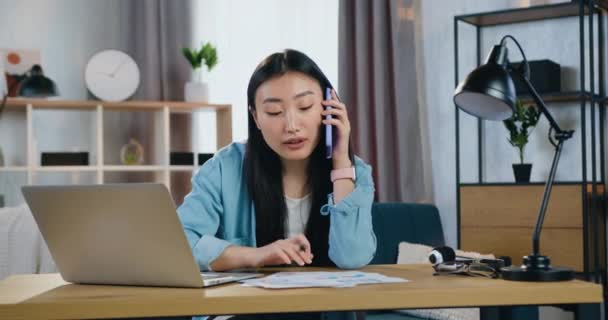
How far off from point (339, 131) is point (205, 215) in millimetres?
348

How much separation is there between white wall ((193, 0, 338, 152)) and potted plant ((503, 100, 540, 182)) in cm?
105

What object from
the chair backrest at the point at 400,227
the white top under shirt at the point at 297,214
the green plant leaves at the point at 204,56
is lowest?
the chair backrest at the point at 400,227

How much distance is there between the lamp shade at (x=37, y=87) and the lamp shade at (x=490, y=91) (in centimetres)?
309

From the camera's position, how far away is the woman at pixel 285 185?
6.18 ft

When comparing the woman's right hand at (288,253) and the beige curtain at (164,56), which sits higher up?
the beige curtain at (164,56)

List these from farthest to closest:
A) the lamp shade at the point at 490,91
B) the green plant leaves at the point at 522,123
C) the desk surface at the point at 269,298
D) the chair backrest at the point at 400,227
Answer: the green plant leaves at the point at 522,123, the chair backrest at the point at 400,227, the lamp shade at the point at 490,91, the desk surface at the point at 269,298

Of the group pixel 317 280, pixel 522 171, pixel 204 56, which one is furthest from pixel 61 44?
pixel 317 280

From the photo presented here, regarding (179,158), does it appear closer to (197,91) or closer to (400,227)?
(197,91)

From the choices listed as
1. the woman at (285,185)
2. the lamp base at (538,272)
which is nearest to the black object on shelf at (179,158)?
the woman at (285,185)

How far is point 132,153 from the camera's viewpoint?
486 cm

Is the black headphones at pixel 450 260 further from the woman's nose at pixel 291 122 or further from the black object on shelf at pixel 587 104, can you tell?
the black object on shelf at pixel 587 104

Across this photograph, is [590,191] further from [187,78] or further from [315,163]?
[187,78]

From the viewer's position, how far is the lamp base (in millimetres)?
1521

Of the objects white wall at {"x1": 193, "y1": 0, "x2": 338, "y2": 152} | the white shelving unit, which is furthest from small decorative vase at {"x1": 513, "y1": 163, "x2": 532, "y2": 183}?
the white shelving unit
